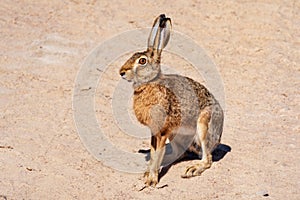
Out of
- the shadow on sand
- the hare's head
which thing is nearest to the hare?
the hare's head

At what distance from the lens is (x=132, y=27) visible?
10430 millimetres

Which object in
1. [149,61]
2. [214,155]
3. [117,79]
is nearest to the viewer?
[149,61]

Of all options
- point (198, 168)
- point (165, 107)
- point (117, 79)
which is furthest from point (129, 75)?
point (117, 79)

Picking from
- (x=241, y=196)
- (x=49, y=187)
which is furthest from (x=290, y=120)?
(x=49, y=187)

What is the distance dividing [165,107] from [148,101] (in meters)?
0.18

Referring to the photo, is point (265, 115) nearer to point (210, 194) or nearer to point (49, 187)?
point (210, 194)

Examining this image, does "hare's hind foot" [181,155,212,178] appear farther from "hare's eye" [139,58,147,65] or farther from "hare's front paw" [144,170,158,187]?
"hare's eye" [139,58,147,65]

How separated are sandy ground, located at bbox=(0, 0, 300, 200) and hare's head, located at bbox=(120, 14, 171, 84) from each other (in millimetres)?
1036

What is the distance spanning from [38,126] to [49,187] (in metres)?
1.42

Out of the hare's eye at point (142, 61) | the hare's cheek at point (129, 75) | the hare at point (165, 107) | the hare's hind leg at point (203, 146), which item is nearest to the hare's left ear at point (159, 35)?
the hare at point (165, 107)

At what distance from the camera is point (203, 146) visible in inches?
263

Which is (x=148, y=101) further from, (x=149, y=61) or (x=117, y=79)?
(x=117, y=79)

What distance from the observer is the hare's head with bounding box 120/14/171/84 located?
6344mm

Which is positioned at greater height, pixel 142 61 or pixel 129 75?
pixel 142 61
